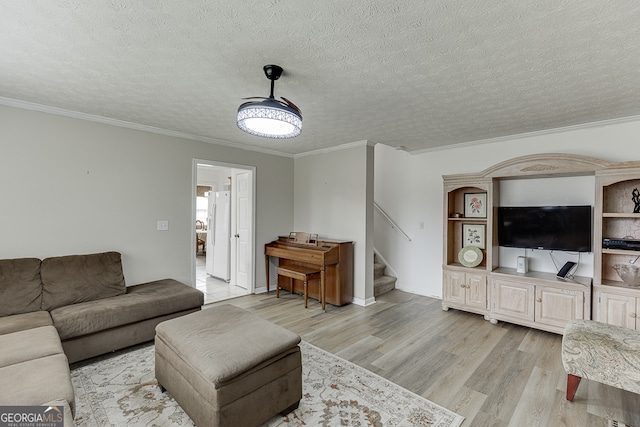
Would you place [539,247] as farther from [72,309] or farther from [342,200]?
[72,309]

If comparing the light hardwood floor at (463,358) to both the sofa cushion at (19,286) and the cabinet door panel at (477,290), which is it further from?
the sofa cushion at (19,286)

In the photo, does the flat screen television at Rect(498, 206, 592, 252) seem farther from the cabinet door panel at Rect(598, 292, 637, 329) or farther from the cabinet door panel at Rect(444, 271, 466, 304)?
the cabinet door panel at Rect(444, 271, 466, 304)

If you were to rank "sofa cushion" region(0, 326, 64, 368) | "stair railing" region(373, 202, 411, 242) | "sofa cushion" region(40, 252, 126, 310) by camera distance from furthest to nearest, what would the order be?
1. "stair railing" region(373, 202, 411, 242)
2. "sofa cushion" region(40, 252, 126, 310)
3. "sofa cushion" region(0, 326, 64, 368)

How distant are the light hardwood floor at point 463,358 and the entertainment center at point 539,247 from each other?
31 centimetres

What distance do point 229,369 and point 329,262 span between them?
256 cm

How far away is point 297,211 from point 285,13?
392cm

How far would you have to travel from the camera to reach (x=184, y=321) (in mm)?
2189

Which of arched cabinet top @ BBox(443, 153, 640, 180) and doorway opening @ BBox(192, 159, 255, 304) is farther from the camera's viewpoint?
doorway opening @ BBox(192, 159, 255, 304)

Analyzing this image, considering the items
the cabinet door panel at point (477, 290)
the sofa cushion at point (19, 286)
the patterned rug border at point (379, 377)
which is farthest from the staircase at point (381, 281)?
the sofa cushion at point (19, 286)

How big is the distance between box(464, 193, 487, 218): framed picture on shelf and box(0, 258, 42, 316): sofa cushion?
5072 mm

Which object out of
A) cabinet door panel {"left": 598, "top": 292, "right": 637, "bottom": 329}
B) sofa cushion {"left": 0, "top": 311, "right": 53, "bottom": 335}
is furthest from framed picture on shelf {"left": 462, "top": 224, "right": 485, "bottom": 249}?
sofa cushion {"left": 0, "top": 311, "right": 53, "bottom": 335}

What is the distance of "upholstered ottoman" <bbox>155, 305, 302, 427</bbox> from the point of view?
1.63m

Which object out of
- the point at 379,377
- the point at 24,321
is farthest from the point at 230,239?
the point at 379,377

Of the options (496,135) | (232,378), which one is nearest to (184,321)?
(232,378)
